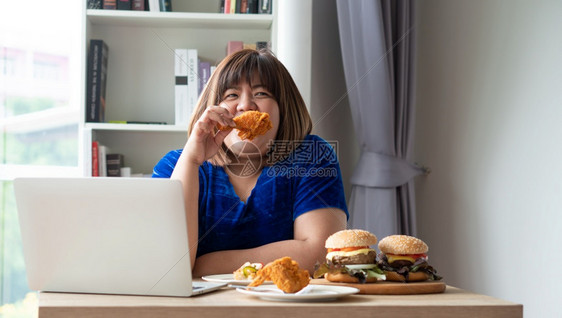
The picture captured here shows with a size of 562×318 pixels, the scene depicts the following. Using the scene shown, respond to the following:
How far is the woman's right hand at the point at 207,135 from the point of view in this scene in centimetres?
133

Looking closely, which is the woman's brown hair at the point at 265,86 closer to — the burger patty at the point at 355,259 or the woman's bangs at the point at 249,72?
the woman's bangs at the point at 249,72

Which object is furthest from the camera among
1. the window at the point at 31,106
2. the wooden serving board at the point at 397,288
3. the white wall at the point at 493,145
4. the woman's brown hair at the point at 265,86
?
the window at the point at 31,106

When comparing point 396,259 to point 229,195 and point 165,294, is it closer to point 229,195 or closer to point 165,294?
point 165,294

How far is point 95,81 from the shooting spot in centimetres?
239

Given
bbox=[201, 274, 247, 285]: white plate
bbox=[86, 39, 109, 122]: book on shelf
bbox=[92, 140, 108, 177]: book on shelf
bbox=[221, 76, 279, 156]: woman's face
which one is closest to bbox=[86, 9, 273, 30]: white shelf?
bbox=[86, 39, 109, 122]: book on shelf

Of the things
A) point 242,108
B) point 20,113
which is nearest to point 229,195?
point 242,108

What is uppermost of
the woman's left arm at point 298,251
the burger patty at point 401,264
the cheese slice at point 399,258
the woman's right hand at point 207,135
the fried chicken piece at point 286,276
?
the woman's right hand at point 207,135

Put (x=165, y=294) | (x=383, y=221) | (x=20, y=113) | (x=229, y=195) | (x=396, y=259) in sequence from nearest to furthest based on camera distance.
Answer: (x=165, y=294) < (x=396, y=259) < (x=229, y=195) < (x=383, y=221) < (x=20, y=113)

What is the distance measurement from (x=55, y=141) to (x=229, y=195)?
1.44 meters

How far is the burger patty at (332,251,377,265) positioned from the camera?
3.33 feet

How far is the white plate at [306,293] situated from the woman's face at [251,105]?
2.27ft

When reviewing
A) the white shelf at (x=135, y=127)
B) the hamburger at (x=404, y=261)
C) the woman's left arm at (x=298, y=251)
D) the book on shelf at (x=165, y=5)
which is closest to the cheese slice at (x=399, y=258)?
the hamburger at (x=404, y=261)

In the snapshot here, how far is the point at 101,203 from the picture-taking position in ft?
2.83

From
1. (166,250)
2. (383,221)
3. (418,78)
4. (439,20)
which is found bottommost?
(383,221)
